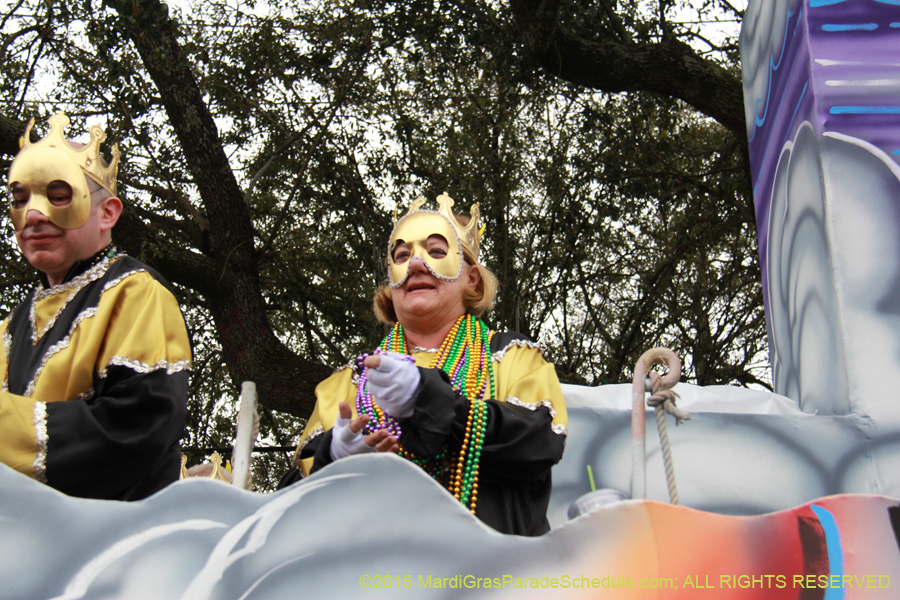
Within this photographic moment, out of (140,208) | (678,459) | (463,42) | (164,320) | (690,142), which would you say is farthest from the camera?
(690,142)

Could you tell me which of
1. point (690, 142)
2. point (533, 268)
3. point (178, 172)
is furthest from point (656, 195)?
point (178, 172)

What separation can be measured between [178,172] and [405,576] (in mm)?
5308

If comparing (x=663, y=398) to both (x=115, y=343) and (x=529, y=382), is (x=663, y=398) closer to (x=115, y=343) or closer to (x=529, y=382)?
(x=529, y=382)

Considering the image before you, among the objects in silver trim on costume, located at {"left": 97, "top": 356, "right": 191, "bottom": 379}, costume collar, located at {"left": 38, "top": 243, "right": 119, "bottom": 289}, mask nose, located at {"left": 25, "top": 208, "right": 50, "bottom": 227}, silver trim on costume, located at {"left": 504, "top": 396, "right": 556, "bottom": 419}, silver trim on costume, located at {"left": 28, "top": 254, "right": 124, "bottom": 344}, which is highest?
mask nose, located at {"left": 25, "top": 208, "right": 50, "bottom": 227}

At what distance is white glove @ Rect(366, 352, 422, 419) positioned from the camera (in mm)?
2107

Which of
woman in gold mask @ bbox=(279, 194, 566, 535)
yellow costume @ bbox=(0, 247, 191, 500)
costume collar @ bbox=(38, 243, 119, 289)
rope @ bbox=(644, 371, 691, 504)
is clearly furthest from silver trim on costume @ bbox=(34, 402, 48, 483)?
rope @ bbox=(644, 371, 691, 504)

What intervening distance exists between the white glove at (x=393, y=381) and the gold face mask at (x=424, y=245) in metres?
0.66

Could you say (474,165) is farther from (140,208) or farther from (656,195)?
(140,208)

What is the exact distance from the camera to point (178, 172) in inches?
254

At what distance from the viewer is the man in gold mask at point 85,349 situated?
6.91ft

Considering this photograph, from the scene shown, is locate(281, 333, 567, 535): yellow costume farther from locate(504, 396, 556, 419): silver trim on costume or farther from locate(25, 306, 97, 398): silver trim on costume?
locate(25, 306, 97, 398): silver trim on costume

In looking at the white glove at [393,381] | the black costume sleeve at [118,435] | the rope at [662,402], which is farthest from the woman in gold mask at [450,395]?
the black costume sleeve at [118,435]

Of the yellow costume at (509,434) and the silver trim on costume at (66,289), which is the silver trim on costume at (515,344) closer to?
the yellow costume at (509,434)

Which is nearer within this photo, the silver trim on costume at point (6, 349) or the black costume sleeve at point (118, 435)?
the black costume sleeve at point (118, 435)
